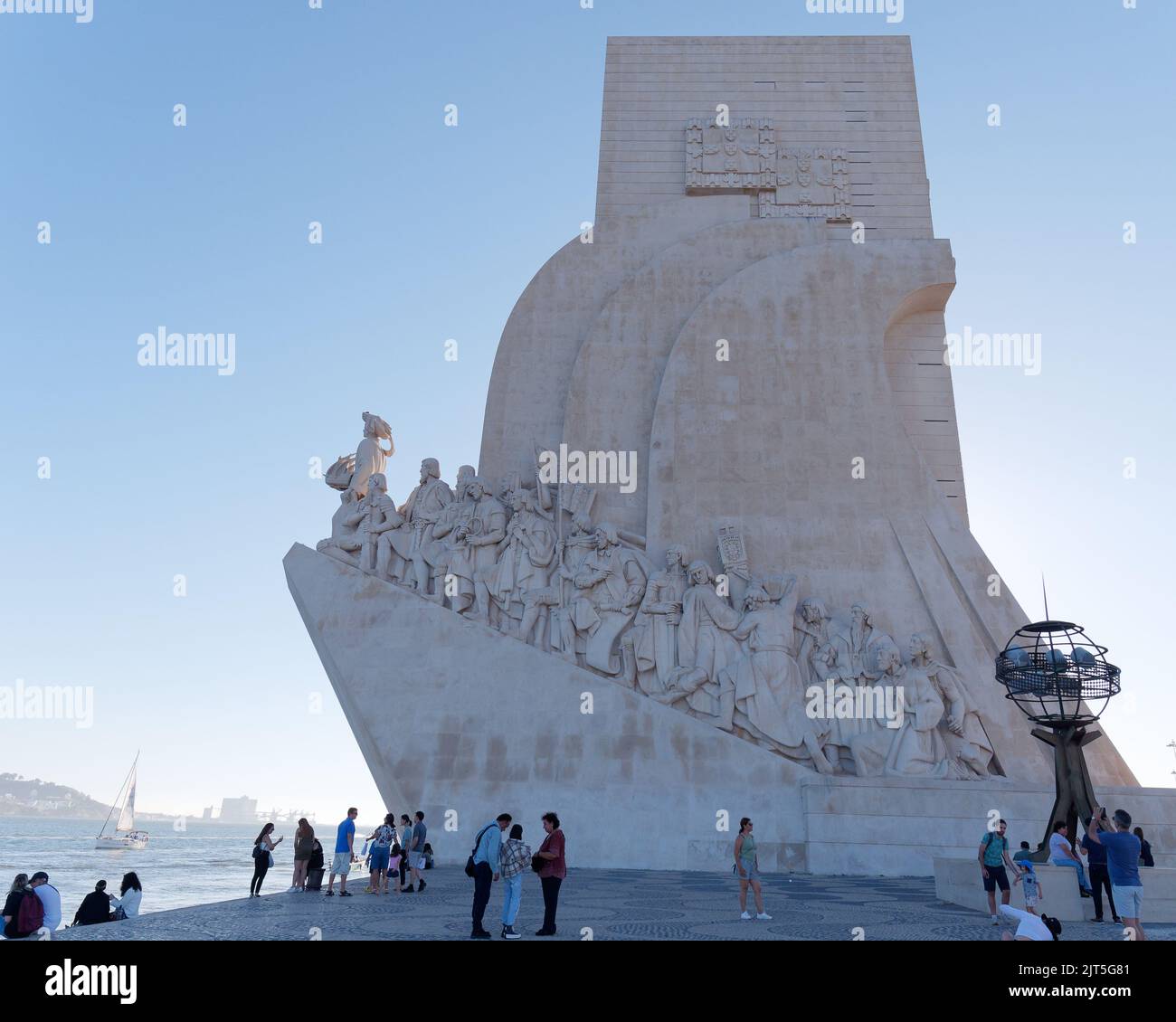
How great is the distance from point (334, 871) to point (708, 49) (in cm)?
1434

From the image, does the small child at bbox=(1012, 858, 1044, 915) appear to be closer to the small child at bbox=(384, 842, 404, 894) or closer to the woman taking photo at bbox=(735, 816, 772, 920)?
the woman taking photo at bbox=(735, 816, 772, 920)

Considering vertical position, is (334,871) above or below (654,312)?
below

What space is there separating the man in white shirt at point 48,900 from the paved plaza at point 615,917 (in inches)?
27.0

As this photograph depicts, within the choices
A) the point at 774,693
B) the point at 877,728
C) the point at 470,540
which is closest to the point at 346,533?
the point at 470,540

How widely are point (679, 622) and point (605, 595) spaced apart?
3.09ft

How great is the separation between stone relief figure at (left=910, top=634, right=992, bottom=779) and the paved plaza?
2.62m

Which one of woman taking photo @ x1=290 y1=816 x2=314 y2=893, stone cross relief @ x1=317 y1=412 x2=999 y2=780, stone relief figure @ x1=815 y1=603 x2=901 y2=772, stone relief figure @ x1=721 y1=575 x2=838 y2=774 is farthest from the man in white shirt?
stone relief figure @ x1=815 y1=603 x2=901 y2=772

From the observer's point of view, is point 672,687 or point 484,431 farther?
point 484,431

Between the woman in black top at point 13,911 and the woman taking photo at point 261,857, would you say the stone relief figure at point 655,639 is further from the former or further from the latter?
the woman in black top at point 13,911

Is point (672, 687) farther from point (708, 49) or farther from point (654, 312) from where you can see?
point (708, 49)

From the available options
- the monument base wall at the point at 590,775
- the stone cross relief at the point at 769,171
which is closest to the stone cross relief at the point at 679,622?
the monument base wall at the point at 590,775
